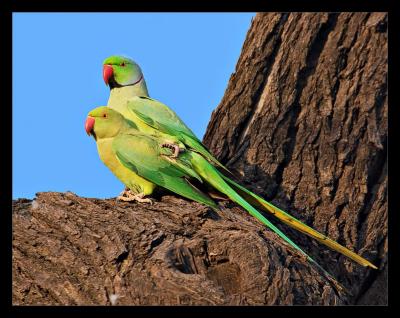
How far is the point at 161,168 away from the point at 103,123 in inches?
25.9

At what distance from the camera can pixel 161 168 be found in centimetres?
601

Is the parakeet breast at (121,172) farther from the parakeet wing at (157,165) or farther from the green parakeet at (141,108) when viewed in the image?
the green parakeet at (141,108)

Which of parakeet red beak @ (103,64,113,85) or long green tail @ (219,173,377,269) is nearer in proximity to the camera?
long green tail @ (219,173,377,269)

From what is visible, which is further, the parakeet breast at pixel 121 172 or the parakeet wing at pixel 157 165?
the parakeet breast at pixel 121 172

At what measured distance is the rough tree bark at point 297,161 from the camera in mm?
5273

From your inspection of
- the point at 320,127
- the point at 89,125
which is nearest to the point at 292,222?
the point at 320,127

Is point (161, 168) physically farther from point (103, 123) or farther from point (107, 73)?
point (107, 73)

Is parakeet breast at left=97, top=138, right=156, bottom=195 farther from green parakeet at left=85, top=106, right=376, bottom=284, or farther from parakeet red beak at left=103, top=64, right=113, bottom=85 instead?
parakeet red beak at left=103, top=64, right=113, bottom=85

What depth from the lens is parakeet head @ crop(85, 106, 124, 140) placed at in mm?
6203

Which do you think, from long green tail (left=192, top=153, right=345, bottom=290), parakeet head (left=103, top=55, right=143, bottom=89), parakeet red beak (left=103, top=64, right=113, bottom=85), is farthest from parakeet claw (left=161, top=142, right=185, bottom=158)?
parakeet red beak (left=103, top=64, right=113, bottom=85)

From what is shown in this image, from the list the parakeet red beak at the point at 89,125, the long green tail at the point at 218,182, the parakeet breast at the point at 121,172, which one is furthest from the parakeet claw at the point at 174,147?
the parakeet red beak at the point at 89,125

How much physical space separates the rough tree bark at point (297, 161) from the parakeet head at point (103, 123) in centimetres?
74

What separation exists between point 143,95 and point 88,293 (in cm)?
273
